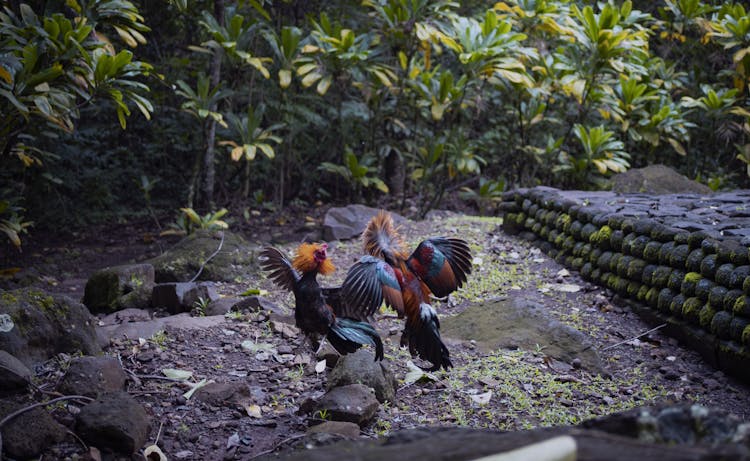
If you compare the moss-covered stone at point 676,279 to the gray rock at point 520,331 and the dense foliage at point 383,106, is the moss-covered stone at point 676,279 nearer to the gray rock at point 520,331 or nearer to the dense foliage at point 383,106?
the gray rock at point 520,331

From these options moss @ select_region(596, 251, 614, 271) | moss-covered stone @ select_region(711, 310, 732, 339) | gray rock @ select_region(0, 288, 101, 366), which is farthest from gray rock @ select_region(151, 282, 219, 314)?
moss-covered stone @ select_region(711, 310, 732, 339)

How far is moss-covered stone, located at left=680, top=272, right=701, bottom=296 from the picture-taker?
14.3 ft

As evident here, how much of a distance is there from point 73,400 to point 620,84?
8.10 meters

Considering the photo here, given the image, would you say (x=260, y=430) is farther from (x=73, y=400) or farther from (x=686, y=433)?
(x=686, y=433)

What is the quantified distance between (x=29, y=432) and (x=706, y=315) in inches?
162

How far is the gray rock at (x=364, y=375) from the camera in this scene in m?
3.24

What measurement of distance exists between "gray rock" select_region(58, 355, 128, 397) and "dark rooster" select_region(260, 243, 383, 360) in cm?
97

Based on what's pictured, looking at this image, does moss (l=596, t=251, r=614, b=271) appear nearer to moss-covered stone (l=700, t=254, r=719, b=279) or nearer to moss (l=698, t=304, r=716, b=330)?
moss-covered stone (l=700, t=254, r=719, b=279)

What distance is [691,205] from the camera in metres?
5.87

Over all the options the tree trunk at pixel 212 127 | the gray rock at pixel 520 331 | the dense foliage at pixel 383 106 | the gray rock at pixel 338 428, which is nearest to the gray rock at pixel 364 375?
the gray rock at pixel 338 428

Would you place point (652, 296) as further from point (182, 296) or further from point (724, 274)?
point (182, 296)

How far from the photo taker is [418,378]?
3.65 metres

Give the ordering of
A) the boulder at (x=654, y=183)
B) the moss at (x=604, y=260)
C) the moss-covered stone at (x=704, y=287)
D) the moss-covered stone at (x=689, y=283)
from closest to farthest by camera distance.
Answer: the moss-covered stone at (x=704, y=287) < the moss-covered stone at (x=689, y=283) < the moss at (x=604, y=260) < the boulder at (x=654, y=183)

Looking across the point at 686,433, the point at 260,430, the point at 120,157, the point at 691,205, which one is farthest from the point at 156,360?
the point at 120,157
